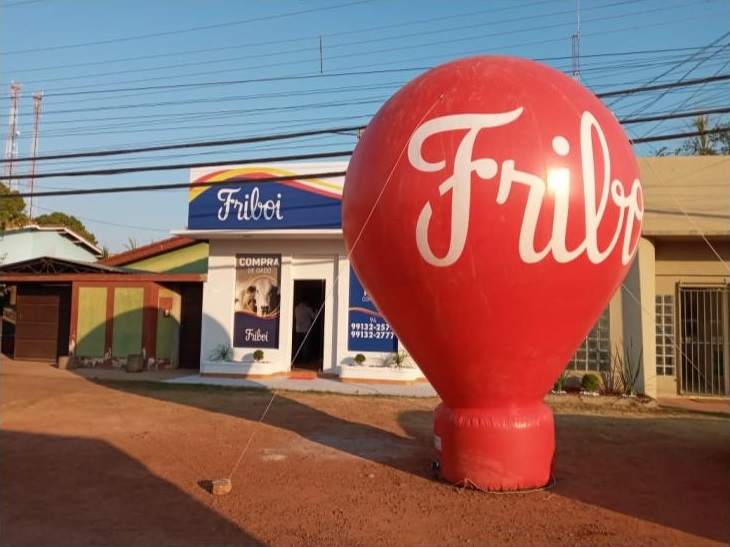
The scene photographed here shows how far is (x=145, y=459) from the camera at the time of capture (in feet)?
24.0

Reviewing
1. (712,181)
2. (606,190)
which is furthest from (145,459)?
(712,181)

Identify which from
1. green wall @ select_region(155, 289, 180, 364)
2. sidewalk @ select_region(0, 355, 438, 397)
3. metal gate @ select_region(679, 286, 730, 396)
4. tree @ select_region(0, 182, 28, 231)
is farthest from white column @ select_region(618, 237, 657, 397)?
tree @ select_region(0, 182, 28, 231)

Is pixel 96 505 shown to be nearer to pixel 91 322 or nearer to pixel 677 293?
pixel 677 293

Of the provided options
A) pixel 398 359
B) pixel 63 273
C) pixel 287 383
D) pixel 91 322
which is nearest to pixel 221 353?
pixel 287 383

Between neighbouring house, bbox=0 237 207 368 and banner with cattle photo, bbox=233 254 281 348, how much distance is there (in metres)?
1.38

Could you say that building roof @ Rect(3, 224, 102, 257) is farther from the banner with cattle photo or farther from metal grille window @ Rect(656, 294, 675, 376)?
metal grille window @ Rect(656, 294, 675, 376)

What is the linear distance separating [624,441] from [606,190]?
424 centimetres

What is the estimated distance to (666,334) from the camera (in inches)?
493

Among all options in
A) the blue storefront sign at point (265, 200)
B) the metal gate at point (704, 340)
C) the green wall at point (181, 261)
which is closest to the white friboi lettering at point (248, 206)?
the blue storefront sign at point (265, 200)

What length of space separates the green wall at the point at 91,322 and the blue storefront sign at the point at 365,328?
277 inches

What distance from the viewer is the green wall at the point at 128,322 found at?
16392 millimetres

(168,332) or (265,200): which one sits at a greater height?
(265,200)

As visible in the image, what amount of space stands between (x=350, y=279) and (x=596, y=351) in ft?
18.4

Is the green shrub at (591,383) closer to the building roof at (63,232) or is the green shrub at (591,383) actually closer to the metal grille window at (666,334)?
the metal grille window at (666,334)
